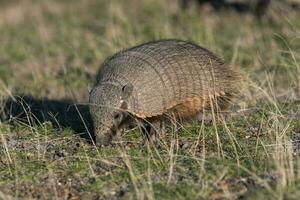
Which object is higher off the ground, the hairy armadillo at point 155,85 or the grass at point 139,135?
the hairy armadillo at point 155,85

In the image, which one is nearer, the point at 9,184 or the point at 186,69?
the point at 9,184

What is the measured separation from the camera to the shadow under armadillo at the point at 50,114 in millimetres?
6926

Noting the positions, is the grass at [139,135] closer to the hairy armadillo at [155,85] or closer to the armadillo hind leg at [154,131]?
the armadillo hind leg at [154,131]

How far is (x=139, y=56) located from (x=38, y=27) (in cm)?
695

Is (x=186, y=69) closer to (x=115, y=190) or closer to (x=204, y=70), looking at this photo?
(x=204, y=70)

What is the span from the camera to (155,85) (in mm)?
6402

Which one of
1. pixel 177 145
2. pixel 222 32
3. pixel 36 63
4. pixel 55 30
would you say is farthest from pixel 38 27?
pixel 177 145

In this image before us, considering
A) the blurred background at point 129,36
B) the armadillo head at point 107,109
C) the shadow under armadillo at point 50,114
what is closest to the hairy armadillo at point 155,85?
the armadillo head at point 107,109

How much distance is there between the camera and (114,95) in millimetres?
6145

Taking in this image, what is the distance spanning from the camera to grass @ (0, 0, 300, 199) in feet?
17.1

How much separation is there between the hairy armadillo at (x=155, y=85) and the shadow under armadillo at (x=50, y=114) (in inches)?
16.6

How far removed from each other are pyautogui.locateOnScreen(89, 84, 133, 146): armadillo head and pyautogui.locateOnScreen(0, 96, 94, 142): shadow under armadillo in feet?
0.83

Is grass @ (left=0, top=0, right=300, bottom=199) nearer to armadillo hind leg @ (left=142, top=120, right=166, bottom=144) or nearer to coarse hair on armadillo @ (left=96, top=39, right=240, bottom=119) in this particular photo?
armadillo hind leg @ (left=142, top=120, right=166, bottom=144)

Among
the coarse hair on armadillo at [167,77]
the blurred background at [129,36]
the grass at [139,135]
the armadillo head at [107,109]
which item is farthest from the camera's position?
the blurred background at [129,36]
